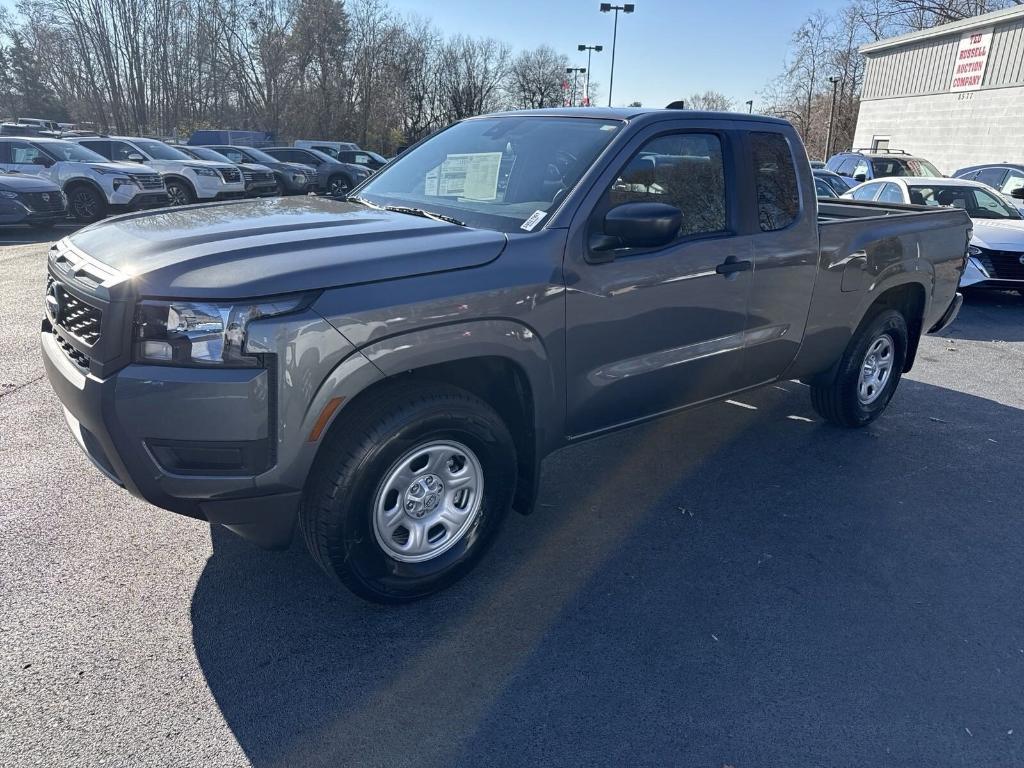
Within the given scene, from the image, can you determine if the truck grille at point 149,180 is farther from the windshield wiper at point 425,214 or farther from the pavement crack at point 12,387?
the windshield wiper at point 425,214

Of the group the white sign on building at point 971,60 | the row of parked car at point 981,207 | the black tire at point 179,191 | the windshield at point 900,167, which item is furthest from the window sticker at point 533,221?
the white sign on building at point 971,60

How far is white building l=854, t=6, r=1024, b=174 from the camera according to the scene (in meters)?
23.1

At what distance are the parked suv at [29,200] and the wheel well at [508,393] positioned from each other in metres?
13.1

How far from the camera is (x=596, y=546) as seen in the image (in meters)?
3.64

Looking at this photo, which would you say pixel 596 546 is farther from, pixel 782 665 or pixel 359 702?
pixel 359 702

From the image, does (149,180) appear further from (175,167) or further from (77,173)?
(175,167)

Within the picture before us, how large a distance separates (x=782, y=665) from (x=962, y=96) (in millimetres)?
28722

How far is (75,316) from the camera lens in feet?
9.24

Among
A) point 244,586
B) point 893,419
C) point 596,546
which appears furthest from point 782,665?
point 893,419

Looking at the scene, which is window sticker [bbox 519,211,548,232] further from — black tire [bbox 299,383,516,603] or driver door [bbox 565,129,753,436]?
black tire [bbox 299,383,516,603]

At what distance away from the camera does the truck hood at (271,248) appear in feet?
8.09

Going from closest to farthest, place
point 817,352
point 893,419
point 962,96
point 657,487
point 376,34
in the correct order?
1. point 657,487
2. point 817,352
3. point 893,419
4. point 962,96
5. point 376,34

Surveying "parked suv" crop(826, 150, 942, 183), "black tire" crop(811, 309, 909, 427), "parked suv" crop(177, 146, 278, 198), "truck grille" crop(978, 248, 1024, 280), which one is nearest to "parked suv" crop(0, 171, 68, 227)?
"parked suv" crop(177, 146, 278, 198)

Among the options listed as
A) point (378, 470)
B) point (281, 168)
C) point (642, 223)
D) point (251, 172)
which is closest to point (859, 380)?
point (642, 223)
